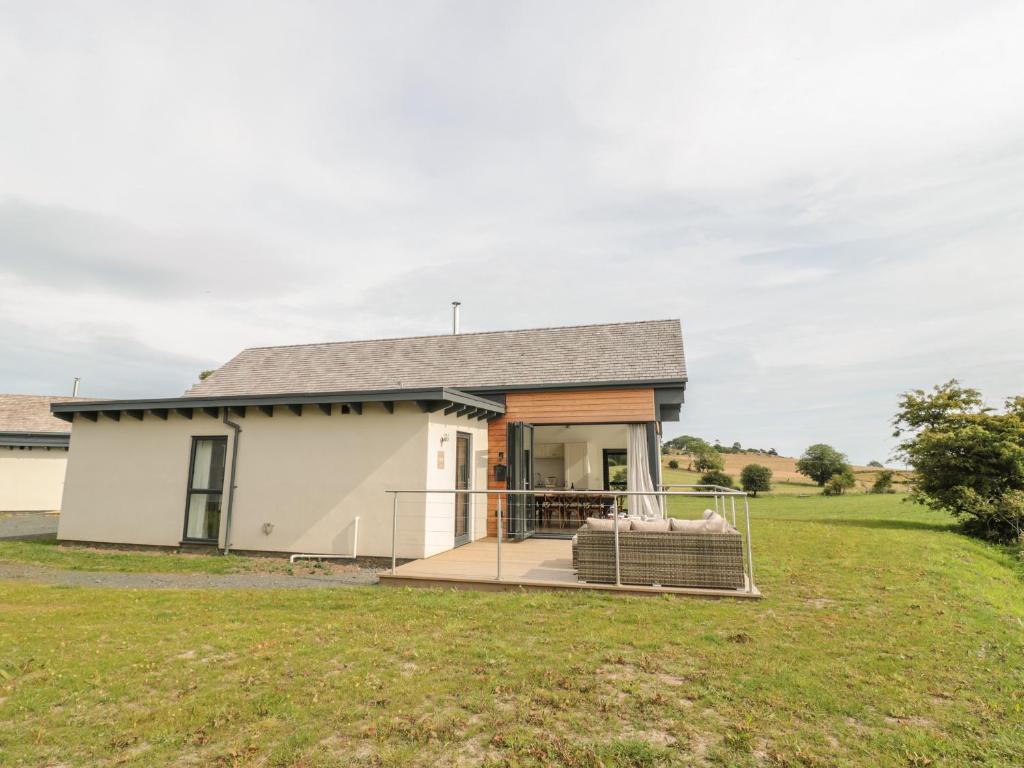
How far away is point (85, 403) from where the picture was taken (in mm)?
10727

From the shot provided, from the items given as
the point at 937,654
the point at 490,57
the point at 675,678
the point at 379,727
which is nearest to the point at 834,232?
the point at 490,57

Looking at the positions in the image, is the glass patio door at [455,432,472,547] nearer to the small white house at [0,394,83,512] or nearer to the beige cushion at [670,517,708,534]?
the beige cushion at [670,517,708,534]

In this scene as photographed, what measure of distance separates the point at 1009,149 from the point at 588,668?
30.4 feet

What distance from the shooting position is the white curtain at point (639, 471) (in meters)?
11.0

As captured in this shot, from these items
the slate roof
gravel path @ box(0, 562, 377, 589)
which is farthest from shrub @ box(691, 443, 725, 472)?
the slate roof

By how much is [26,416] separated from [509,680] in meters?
26.7

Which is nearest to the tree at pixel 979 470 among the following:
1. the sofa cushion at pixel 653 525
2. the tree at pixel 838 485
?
the sofa cushion at pixel 653 525

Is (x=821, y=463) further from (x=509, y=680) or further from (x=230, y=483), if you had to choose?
(x=509, y=680)

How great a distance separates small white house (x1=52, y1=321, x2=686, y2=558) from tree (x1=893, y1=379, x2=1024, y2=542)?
26.4 ft

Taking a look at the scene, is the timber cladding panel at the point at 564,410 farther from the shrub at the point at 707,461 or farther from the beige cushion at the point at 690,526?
the shrub at the point at 707,461

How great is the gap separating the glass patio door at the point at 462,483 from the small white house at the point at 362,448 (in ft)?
0.13

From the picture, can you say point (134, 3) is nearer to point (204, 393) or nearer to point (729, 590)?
point (204, 393)

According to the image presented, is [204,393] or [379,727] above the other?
[204,393]

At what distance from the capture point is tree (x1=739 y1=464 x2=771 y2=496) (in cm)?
3541
